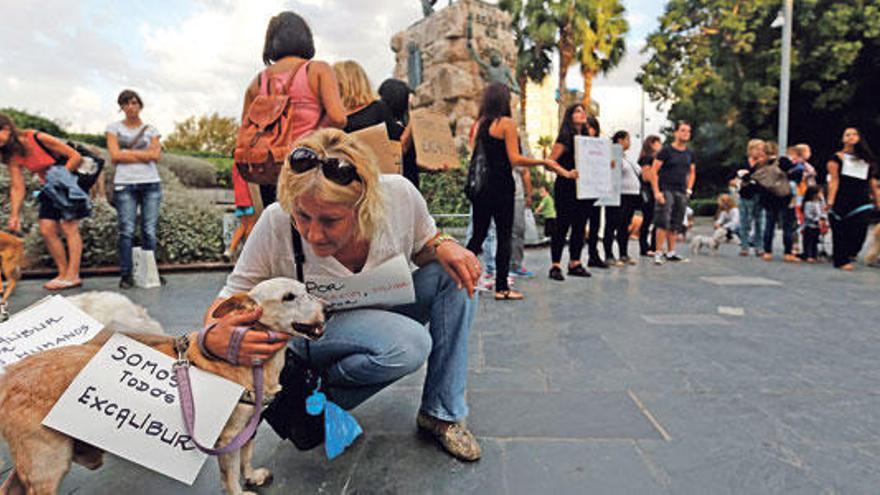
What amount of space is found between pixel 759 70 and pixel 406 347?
84.4 feet

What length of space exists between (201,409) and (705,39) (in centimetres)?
2560

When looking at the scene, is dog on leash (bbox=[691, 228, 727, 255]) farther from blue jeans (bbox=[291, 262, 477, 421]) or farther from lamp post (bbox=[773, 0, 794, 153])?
blue jeans (bbox=[291, 262, 477, 421])

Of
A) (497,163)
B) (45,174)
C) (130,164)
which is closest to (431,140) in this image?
(497,163)

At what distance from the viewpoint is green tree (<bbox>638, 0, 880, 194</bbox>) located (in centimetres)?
2003

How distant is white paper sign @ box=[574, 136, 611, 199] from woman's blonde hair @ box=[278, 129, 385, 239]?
4.31 metres

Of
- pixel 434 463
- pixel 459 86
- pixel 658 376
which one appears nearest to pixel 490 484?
pixel 434 463

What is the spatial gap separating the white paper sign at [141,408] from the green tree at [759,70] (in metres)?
23.5

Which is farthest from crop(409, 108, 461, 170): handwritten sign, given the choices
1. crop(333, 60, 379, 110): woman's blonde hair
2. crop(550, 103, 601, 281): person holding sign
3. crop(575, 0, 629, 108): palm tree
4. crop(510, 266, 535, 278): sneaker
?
crop(575, 0, 629, 108): palm tree

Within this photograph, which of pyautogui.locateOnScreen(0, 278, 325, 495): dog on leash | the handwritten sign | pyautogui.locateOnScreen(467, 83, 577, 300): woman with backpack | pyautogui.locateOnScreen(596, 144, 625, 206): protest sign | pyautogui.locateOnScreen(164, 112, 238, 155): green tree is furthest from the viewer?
pyautogui.locateOnScreen(164, 112, 238, 155): green tree

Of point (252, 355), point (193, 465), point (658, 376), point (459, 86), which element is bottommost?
point (658, 376)

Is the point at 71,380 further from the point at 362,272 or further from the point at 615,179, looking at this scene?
the point at 615,179

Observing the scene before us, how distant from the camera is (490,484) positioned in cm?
174

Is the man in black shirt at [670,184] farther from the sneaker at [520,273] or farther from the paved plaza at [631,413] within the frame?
the paved plaza at [631,413]

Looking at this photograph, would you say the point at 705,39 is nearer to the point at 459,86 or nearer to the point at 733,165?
the point at 733,165
